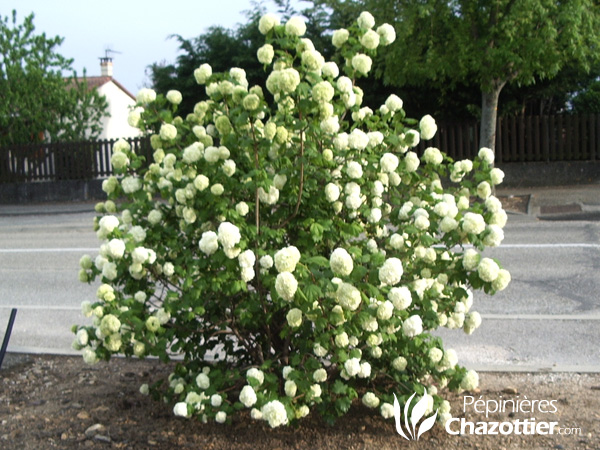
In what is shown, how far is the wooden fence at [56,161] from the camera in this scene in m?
21.2

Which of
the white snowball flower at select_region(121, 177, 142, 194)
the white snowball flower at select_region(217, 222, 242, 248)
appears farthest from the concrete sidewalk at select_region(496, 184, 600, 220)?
the white snowball flower at select_region(217, 222, 242, 248)

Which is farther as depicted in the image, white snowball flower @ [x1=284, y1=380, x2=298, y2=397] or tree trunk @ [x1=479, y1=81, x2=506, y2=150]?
tree trunk @ [x1=479, y1=81, x2=506, y2=150]

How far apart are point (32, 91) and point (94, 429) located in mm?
20430

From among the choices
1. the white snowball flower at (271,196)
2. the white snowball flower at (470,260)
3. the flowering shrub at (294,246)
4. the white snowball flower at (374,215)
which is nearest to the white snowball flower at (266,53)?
the flowering shrub at (294,246)

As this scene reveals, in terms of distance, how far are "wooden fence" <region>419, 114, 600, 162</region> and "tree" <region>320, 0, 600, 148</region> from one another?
96.3 inches

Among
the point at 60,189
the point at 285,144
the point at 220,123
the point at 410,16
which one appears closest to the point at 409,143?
the point at 285,144

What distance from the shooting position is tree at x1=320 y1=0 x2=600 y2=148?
1394cm

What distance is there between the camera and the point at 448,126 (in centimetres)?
1877

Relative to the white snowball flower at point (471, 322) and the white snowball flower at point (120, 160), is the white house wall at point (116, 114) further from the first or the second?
the white snowball flower at point (471, 322)

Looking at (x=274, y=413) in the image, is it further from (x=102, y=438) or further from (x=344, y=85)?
(x=344, y=85)

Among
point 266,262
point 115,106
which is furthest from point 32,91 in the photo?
point 266,262

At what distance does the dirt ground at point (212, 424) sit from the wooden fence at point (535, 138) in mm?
14340

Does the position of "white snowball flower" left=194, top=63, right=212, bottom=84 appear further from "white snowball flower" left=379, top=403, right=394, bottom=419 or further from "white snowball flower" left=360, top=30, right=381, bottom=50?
"white snowball flower" left=379, top=403, right=394, bottom=419

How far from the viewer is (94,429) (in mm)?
3879
